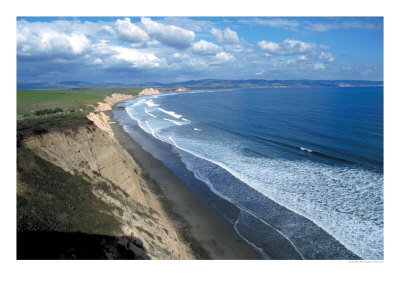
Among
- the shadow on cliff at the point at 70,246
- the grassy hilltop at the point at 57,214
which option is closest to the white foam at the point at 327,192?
the shadow on cliff at the point at 70,246

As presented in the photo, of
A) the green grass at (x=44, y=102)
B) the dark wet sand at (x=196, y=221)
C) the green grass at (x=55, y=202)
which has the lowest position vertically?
the dark wet sand at (x=196, y=221)

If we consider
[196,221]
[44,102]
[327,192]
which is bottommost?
[196,221]

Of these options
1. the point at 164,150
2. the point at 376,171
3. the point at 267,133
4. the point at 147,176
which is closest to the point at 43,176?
the point at 147,176

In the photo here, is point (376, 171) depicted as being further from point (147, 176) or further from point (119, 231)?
point (119, 231)

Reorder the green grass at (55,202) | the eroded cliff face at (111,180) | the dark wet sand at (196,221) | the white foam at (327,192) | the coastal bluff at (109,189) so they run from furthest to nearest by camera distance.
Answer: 1. the white foam at (327,192)
2. the dark wet sand at (196,221)
3. the eroded cliff face at (111,180)
4. the coastal bluff at (109,189)
5. the green grass at (55,202)

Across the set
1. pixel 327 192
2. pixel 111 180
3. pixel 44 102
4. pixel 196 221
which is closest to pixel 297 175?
pixel 327 192

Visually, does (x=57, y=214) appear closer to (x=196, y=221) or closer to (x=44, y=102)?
(x=196, y=221)

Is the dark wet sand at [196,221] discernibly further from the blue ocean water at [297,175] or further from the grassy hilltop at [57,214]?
the grassy hilltop at [57,214]
